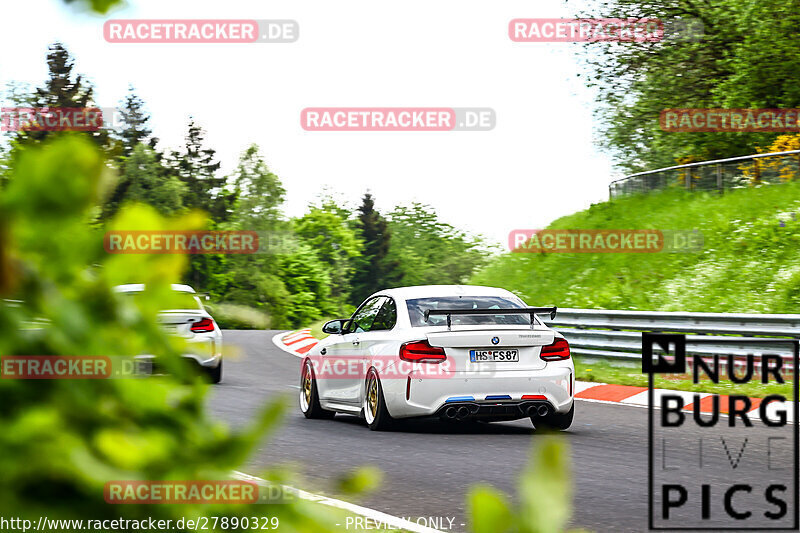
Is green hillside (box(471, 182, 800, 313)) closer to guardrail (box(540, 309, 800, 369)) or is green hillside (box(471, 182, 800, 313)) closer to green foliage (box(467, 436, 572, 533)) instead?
guardrail (box(540, 309, 800, 369))

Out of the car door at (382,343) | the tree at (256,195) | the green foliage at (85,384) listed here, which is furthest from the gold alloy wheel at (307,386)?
the tree at (256,195)

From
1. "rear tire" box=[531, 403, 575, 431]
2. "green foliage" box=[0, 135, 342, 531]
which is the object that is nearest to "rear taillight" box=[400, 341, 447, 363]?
"rear tire" box=[531, 403, 575, 431]

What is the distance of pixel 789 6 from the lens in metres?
27.6

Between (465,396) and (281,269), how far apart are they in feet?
285

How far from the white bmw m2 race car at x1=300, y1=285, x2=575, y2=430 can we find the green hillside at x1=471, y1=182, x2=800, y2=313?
378 inches

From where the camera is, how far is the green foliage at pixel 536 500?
1.06 m

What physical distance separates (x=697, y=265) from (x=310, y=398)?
12.5 meters

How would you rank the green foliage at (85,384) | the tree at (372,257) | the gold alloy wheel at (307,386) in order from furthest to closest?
1. the tree at (372,257)
2. the gold alloy wheel at (307,386)
3. the green foliage at (85,384)

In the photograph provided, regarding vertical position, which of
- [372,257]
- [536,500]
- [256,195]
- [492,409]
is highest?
[256,195]

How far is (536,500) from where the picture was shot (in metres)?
1.09

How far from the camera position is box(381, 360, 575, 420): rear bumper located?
30.8 feet

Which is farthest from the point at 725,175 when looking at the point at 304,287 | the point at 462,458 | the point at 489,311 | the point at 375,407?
the point at 304,287

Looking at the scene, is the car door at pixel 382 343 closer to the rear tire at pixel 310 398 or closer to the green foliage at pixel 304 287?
the rear tire at pixel 310 398

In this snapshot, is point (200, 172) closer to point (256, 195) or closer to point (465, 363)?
point (256, 195)
